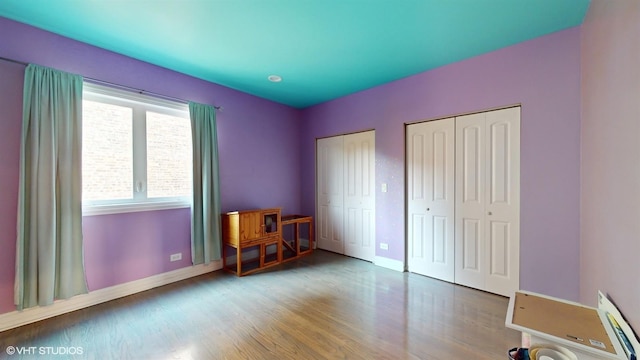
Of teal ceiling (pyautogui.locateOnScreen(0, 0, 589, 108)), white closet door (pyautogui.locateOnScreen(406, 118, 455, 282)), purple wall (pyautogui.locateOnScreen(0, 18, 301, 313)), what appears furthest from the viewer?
white closet door (pyautogui.locateOnScreen(406, 118, 455, 282))

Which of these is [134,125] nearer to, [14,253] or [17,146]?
[17,146]

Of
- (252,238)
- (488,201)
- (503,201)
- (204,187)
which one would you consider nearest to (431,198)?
(488,201)

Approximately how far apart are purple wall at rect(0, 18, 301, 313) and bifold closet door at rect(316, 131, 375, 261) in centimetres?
59

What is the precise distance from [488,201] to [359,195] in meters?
1.71

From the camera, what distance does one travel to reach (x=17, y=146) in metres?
2.11

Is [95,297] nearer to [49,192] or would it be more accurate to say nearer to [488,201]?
[49,192]

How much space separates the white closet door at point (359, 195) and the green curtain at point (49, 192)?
10.5 feet

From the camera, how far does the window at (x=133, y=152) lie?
250 cm

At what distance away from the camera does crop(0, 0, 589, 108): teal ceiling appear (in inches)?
75.2

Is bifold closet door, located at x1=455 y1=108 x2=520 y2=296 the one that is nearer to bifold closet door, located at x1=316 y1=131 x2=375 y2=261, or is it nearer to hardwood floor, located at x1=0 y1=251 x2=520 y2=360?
hardwood floor, located at x1=0 y1=251 x2=520 y2=360

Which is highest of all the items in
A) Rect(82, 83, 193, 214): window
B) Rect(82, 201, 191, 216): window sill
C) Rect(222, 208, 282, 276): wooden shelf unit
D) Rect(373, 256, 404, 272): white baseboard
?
Rect(82, 83, 193, 214): window

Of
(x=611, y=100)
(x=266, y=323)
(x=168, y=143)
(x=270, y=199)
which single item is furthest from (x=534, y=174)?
(x=168, y=143)

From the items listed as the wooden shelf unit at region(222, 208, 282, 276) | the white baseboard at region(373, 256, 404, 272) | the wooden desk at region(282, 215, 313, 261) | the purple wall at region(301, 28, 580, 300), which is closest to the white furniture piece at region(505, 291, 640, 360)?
the purple wall at region(301, 28, 580, 300)

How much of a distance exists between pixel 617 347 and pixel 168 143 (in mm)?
3866
